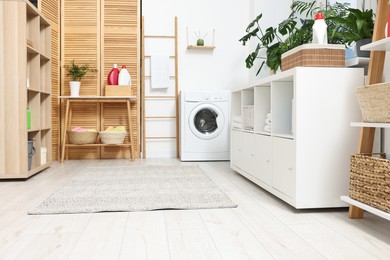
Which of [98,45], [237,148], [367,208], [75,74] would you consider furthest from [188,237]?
[98,45]

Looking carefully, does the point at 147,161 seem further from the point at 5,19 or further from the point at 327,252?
the point at 327,252

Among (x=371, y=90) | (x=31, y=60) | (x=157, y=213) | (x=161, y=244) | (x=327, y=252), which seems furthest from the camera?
(x=31, y=60)

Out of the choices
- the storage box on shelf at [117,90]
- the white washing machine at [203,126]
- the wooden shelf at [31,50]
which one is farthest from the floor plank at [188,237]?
the storage box on shelf at [117,90]

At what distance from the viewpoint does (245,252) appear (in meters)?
1.53

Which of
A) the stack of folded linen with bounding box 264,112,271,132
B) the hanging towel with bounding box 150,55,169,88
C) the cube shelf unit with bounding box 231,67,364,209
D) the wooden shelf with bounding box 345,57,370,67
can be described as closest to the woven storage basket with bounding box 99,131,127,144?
the hanging towel with bounding box 150,55,169,88

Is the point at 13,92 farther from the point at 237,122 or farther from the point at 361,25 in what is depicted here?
the point at 361,25

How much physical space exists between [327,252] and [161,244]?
643mm

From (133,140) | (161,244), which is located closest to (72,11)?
(133,140)

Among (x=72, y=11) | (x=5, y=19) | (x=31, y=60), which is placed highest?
(x=72, y=11)

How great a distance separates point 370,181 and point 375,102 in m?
0.35

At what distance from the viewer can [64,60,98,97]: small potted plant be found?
4.66 meters

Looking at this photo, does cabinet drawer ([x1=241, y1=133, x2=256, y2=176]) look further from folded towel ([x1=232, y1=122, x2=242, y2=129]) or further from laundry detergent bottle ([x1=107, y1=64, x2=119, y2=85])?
laundry detergent bottle ([x1=107, y1=64, x2=119, y2=85])

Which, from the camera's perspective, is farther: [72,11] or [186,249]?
[72,11]

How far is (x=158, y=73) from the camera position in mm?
5098
